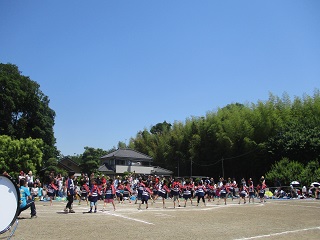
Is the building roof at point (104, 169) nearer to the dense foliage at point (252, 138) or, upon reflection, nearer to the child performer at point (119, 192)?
the dense foliage at point (252, 138)

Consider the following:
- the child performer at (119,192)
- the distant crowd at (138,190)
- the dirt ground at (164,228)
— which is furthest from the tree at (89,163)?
the dirt ground at (164,228)

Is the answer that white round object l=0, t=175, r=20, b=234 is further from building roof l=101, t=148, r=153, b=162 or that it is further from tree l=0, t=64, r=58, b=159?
building roof l=101, t=148, r=153, b=162

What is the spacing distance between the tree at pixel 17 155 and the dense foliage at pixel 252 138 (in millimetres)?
21152

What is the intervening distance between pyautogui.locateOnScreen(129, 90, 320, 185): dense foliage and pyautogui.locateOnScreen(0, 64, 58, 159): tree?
18.8 m

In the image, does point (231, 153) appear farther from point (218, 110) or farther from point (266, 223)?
point (266, 223)

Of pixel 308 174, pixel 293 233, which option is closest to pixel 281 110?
pixel 308 174

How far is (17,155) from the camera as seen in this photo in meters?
33.1

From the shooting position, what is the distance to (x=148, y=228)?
37.3 ft

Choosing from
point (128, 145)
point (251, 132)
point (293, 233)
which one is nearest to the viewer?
point (293, 233)

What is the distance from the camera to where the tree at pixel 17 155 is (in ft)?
107

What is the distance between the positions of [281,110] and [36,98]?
30.0m

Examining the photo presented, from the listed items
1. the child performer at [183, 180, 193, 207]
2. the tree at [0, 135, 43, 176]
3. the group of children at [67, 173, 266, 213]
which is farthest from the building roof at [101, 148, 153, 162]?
the child performer at [183, 180, 193, 207]

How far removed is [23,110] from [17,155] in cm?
1061

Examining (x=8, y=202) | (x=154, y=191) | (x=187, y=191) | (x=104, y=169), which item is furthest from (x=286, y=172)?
(x=8, y=202)
